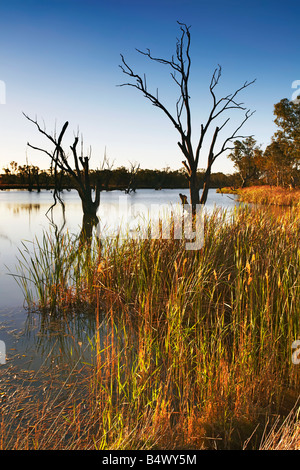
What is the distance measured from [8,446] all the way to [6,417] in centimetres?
28

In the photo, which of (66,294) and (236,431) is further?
(66,294)

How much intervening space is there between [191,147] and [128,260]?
17.5 feet

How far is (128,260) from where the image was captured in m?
4.40

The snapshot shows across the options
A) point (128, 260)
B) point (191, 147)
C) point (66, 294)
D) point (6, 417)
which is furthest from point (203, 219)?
point (191, 147)
